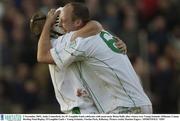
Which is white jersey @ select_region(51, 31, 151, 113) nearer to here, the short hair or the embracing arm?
the embracing arm

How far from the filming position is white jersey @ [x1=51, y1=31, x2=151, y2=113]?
34.6ft

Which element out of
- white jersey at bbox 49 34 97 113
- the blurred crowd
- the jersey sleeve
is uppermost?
the jersey sleeve

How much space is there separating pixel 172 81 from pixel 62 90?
690 centimetres

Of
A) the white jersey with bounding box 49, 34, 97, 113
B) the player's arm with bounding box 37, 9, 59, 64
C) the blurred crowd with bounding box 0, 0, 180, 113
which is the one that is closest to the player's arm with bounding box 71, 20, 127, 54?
the white jersey with bounding box 49, 34, 97, 113

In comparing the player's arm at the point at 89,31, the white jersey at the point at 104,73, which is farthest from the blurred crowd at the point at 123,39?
the white jersey at the point at 104,73

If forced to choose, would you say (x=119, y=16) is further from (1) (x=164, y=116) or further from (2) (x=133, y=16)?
(1) (x=164, y=116)

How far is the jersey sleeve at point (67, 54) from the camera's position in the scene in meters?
10.5

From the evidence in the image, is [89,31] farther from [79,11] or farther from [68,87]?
[68,87]

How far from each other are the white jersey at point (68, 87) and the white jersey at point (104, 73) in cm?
5

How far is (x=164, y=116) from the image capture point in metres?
10.2

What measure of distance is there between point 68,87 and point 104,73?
40 cm

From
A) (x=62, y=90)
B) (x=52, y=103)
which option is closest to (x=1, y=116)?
(x=62, y=90)

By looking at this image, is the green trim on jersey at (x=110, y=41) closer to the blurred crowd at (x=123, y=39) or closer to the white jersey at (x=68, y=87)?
the white jersey at (x=68, y=87)

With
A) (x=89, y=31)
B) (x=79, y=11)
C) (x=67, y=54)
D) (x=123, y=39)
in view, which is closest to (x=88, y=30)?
(x=89, y=31)
